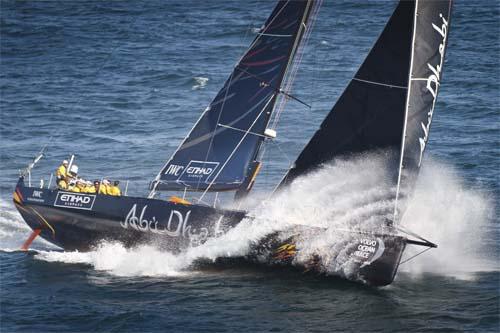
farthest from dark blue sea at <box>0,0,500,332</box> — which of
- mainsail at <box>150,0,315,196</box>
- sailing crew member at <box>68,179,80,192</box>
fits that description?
mainsail at <box>150,0,315,196</box>

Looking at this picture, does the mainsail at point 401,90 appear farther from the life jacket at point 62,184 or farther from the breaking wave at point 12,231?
the breaking wave at point 12,231

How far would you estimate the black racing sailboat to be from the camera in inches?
762

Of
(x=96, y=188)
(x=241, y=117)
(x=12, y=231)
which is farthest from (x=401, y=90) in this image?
(x=12, y=231)

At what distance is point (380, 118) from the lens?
64.4 ft

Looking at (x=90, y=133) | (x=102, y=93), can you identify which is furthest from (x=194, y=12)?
(x=90, y=133)

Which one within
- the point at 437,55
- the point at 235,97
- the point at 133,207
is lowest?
the point at 133,207

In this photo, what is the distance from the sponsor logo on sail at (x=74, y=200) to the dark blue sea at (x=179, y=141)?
1.31 meters

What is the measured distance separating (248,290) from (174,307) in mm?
1918

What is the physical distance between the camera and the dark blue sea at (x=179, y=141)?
18391mm

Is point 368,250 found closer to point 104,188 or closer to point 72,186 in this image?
point 104,188

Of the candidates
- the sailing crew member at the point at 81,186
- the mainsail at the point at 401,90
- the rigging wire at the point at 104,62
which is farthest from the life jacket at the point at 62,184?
the rigging wire at the point at 104,62

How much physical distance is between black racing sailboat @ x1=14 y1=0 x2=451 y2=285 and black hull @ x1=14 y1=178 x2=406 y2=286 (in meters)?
0.03

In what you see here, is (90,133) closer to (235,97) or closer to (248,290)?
(235,97)

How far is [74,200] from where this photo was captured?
74.6ft
